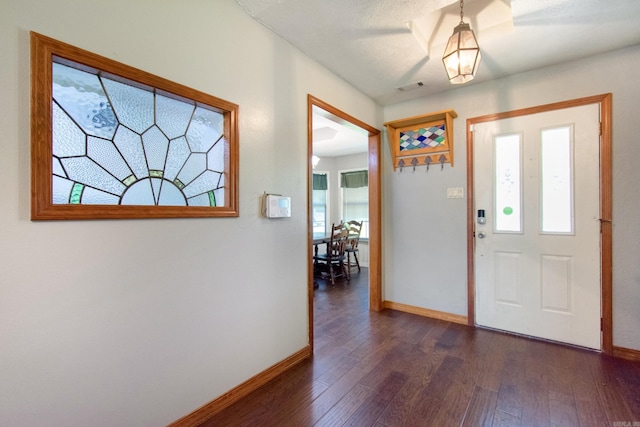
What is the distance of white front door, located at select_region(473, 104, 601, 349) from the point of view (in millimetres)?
2355

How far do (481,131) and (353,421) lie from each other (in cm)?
274

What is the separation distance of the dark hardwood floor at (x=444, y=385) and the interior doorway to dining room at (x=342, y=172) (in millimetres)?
476

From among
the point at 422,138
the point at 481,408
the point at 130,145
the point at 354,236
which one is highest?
the point at 422,138

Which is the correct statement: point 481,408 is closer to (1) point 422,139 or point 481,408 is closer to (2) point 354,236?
(1) point 422,139

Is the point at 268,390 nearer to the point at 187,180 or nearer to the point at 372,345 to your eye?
the point at 372,345

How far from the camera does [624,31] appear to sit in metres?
2.01

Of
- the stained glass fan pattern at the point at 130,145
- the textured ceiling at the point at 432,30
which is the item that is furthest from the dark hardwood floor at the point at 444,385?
the textured ceiling at the point at 432,30

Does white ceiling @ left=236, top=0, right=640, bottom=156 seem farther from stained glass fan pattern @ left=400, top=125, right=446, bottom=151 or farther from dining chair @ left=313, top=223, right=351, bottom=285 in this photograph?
dining chair @ left=313, top=223, right=351, bottom=285

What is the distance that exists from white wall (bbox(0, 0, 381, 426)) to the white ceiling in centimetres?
25

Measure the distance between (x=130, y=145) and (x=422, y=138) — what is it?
9.12ft

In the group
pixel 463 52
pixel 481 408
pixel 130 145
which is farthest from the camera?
pixel 481 408

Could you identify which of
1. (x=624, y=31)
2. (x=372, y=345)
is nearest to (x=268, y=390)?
(x=372, y=345)

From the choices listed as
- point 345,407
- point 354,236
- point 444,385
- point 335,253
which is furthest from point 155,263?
point 354,236

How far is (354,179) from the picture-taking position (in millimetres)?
6227
